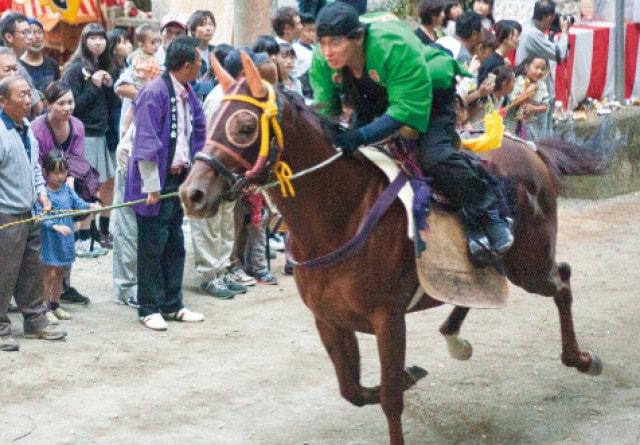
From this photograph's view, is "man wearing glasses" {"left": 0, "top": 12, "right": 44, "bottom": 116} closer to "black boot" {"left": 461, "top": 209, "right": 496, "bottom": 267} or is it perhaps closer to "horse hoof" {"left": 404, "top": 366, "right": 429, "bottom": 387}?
"horse hoof" {"left": 404, "top": 366, "right": 429, "bottom": 387}

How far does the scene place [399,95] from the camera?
6.19 metres

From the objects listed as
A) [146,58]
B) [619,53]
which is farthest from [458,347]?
[619,53]

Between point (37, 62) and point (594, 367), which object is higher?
point (37, 62)

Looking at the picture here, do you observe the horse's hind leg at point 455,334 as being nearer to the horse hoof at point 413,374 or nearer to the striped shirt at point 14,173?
the horse hoof at point 413,374

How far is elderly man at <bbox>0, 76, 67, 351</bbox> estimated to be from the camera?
8.29 metres

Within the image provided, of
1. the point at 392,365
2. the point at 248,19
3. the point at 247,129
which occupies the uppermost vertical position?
the point at 247,129

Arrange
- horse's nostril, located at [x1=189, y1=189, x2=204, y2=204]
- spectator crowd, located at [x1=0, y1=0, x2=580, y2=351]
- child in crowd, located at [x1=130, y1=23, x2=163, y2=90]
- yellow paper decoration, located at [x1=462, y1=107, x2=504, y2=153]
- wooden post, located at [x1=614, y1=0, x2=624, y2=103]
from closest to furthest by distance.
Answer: horse's nostril, located at [x1=189, y1=189, x2=204, y2=204]
yellow paper decoration, located at [x1=462, y1=107, x2=504, y2=153]
spectator crowd, located at [x1=0, y1=0, x2=580, y2=351]
child in crowd, located at [x1=130, y1=23, x2=163, y2=90]
wooden post, located at [x1=614, y1=0, x2=624, y2=103]

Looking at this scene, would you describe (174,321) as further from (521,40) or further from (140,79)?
(521,40)

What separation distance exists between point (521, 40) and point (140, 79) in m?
5.10

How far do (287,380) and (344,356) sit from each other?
1.36 metres

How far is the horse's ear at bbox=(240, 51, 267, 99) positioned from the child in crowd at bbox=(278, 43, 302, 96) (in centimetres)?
487

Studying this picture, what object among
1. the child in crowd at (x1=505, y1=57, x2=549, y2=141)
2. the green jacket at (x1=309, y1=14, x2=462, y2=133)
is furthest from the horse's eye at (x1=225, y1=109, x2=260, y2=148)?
the child in crowd at (x1=505, y1=57, x2=549, y2=141)

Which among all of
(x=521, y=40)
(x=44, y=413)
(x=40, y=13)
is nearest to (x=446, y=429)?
(x=44, y=413)

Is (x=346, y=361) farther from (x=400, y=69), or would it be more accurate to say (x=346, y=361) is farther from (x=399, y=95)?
(x=400, y=69)
